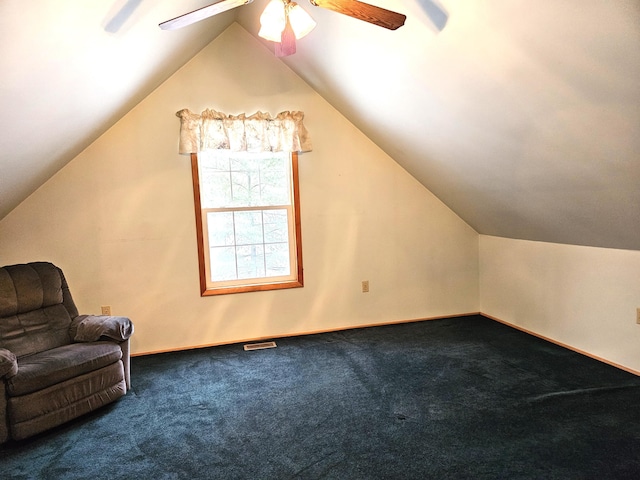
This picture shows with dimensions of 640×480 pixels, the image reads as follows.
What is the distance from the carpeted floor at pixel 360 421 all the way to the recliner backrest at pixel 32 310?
0.67 metres

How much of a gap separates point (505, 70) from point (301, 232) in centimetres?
241

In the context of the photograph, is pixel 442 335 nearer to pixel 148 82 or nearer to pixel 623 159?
pixel 623 159

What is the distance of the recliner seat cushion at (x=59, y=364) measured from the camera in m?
2.38

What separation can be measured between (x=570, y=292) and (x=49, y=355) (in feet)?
12.8

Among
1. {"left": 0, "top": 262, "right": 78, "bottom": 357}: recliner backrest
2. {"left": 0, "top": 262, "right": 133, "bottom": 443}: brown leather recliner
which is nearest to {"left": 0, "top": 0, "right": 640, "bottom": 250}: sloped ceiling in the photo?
{"left": 0, "top": 262, "right": 78, "bottom": 357}: recliner backrest

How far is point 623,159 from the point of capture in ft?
7.09

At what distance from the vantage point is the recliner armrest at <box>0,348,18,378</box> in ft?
7.56

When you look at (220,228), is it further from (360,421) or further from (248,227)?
(360,421)

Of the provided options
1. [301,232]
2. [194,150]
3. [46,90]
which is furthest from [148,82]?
[301,232]

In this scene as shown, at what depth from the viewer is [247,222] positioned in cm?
409

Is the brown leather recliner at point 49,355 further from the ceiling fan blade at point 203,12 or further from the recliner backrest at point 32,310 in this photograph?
the ceiling fan blade at point 203,12

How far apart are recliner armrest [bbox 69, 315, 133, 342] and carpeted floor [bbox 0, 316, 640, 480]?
0.45 meters

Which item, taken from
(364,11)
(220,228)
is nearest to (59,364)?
(220,228)

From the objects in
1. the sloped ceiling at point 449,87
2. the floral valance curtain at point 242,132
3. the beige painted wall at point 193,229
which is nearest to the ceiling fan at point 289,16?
the sloped ceiling at point 449,87
